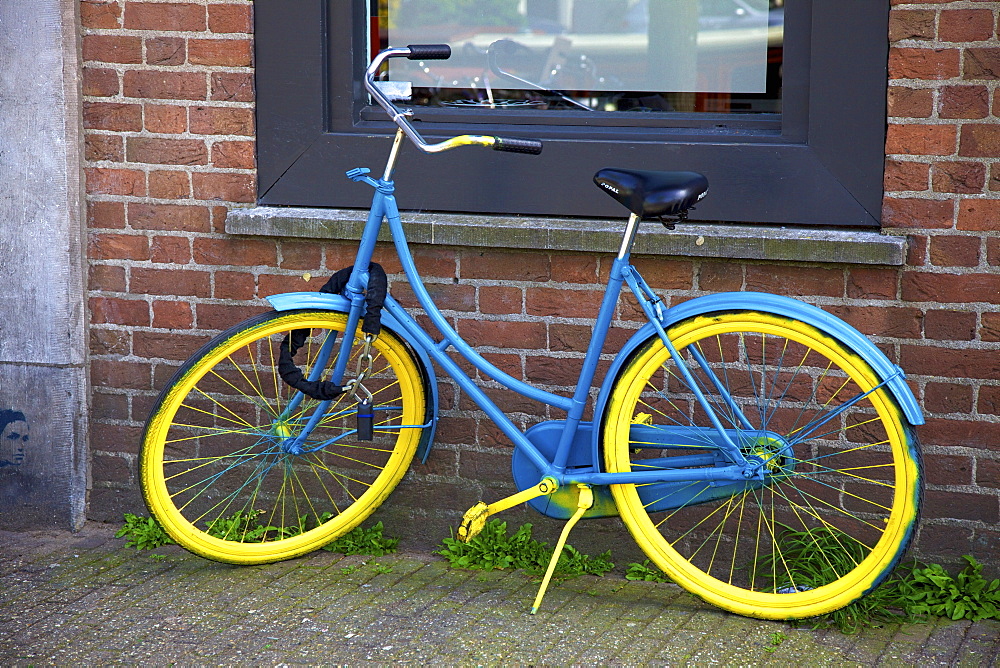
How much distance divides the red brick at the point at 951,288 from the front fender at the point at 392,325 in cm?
144

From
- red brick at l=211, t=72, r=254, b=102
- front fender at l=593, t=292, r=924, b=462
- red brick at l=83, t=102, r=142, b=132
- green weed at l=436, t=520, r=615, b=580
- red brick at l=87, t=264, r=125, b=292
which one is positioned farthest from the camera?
red brick at l=87, t=264, r=125, b=292

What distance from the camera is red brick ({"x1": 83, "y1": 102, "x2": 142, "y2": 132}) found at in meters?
3.64

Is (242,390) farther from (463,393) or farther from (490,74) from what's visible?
(490,74)

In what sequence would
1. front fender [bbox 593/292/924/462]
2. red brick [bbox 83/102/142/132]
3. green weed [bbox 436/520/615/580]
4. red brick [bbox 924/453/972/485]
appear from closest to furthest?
front fender [bbox 593/292/924/462] → red brick [bbox 924/453/972/485] → green weed [bbox 436/520/615/580] → red brick [bbox 83/102/142/132]

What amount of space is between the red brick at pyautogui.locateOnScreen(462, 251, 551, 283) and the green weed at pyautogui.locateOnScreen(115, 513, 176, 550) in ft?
4.46

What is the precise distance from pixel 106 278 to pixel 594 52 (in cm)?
184

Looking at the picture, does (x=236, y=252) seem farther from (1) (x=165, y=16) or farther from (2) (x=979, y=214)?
(2) (x=979, y=214)

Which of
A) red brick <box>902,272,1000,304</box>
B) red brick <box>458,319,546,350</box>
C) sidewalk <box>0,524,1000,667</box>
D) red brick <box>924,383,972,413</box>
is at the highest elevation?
red brick <box>902,272,1000,304</box>

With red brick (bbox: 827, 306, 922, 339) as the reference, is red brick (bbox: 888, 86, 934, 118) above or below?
above

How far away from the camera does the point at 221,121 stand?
3582 mm

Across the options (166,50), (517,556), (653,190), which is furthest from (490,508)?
(166,50)

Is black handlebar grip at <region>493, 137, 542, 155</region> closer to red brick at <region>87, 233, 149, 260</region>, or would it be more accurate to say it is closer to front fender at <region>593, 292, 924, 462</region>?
front fender at <region>593, 292, 924, 462</region>

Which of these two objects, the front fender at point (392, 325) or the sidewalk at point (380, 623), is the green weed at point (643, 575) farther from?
the front fender at point (392, 325)

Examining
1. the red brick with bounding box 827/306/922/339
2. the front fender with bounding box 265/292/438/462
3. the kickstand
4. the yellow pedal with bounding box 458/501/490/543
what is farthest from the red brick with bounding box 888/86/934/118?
the yellow pedal with bounding box 458/501/490/543
